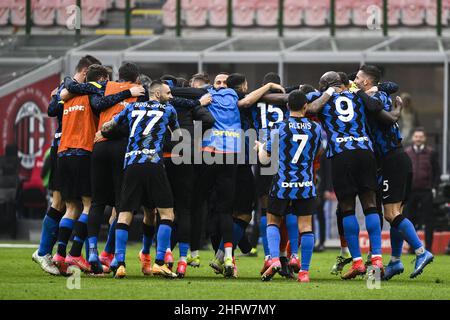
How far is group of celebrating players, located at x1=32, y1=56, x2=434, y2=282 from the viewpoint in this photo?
41.2ft

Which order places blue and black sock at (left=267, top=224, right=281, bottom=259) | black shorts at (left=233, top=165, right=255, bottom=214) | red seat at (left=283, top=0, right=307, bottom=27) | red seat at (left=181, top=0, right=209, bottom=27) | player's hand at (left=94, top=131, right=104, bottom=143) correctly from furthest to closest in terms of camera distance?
red seat at (left=181, top=0, right=209, bottom=27), red seat at (left=283, top=0, right=307, bottom=27), black shorts at (left=233, top=165, right=255, bottom=214), player's hand at (left=94, top=131, right=104, bottom=143), blue and black sock at (left=267, top=224, right=281, bottom=259)

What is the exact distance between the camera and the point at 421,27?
2622 cm

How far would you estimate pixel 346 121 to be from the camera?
1283cm

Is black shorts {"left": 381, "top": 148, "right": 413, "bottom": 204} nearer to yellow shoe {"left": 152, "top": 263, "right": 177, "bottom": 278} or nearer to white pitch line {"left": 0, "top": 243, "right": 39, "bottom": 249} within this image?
yellow shoe {"left": 152, "top": 263, "right": 177, "bottom": 278}

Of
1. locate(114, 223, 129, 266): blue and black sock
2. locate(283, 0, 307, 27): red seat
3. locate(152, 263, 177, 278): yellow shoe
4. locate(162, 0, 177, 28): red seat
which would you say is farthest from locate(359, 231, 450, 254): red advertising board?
locate(114, 223, 129, 266): blue and black sock

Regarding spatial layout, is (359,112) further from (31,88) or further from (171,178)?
(31,88)

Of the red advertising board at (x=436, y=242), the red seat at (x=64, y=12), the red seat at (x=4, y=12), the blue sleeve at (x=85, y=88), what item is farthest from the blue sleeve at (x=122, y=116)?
the red seat at (x=4, y=12)

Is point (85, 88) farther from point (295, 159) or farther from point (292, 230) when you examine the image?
point (292, 230)

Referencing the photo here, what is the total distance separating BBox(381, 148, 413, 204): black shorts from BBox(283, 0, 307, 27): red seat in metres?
13.3

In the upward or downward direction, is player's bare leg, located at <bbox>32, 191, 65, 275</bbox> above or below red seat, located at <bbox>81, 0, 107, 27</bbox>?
below

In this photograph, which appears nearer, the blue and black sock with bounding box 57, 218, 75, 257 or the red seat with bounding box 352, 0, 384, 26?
the blue and black sock with bounding box 57, 218, 75, 257

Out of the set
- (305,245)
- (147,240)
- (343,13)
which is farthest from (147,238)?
(343,13)

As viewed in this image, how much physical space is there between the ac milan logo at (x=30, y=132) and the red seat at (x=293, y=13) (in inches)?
226
